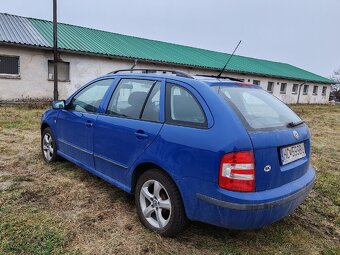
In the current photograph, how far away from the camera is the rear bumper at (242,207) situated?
255 cm

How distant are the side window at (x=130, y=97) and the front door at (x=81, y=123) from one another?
0.28 metres

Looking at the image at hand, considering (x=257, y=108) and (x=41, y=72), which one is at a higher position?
(x=41, y=72)

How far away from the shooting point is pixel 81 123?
419 cm

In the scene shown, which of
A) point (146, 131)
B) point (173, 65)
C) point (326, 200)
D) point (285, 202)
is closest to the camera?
point (285, 202)

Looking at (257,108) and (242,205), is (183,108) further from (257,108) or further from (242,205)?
(242,205)

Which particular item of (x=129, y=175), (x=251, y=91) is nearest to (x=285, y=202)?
(x=251, y=91)

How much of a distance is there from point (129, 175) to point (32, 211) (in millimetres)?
1201

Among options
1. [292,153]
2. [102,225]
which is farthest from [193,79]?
[102,225]

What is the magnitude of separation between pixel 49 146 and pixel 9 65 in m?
10.7

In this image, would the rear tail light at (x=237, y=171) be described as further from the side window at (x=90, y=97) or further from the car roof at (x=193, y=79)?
the side window at (x=90, y=97)

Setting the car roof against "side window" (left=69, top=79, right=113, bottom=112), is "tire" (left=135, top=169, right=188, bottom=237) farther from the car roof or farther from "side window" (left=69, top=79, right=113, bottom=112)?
"side window" (left=69, top=79, right=113, bottom=112)

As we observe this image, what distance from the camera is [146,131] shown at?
10.3ft

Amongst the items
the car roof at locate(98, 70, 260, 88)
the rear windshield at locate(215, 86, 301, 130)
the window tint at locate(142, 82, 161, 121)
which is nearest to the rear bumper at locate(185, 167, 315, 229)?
the rear windshield at locate(215, 86, 301, 130)

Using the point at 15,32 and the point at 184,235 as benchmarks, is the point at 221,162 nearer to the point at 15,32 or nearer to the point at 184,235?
the point at 184,235
